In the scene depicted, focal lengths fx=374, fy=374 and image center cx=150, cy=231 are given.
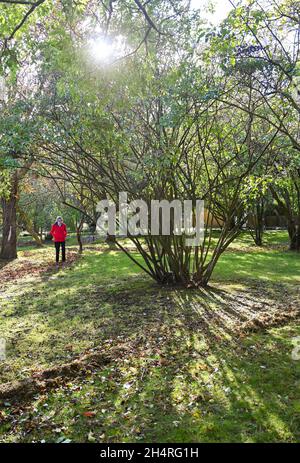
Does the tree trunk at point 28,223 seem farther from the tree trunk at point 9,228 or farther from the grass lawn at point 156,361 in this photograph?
the grass lawn at point 156,361

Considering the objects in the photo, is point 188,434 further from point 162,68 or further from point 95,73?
point 162,68

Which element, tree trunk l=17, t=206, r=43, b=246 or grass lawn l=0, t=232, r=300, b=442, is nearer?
grass lawn l=0, t=232, r=300, b=442

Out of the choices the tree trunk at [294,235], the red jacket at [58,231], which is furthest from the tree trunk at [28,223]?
the tree trunk at [294,235]

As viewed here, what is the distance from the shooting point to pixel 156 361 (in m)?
4.48

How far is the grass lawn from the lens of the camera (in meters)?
3.13

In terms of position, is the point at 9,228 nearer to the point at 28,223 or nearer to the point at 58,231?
the point at 58,231

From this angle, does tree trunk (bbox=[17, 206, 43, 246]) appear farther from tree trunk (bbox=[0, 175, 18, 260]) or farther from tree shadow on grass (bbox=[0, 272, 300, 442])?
tree shadow on grass (bbox=[0, 272, 300, 442])

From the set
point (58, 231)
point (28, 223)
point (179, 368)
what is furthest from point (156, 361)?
point (28, 223)

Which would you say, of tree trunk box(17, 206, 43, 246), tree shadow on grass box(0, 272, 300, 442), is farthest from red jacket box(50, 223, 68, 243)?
tree shadow on grass box(0, 272, 300, 442)

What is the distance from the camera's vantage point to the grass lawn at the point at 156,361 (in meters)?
3.13

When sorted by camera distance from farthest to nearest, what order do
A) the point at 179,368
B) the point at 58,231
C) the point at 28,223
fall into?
the point at 28,223, the point at 58,231, the point at 179,368

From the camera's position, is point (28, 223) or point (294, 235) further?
point (28, 223)

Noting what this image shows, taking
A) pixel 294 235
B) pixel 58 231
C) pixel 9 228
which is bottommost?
pixel 294 235

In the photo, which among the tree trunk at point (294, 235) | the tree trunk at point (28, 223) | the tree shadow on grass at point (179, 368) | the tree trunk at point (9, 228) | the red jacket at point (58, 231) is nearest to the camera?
the tree shadow on grass at point (179, 368)
